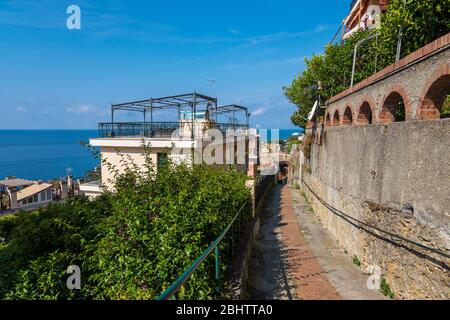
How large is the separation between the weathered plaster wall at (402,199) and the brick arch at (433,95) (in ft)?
0.86

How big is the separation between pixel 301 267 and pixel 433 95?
5.05 metres

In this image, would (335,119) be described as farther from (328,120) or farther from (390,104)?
(390,104)

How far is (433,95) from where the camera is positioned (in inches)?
220

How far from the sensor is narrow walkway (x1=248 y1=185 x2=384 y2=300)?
244 inches

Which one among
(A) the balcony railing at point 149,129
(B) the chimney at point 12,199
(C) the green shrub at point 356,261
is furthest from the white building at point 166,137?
(B) the chimney at point 12,199

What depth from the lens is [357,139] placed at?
907cm

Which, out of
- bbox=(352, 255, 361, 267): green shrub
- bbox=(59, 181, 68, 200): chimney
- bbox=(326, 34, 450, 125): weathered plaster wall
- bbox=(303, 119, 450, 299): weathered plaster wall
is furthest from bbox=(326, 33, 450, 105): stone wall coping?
bbox=(59, 181, 68, 200): chimney

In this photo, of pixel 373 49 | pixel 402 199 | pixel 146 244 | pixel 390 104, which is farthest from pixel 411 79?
pixel 373 49

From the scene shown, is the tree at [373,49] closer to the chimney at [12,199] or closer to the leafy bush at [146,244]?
the leafy bush at [146,244]

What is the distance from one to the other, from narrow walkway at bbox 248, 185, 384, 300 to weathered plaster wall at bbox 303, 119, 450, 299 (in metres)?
0.64
